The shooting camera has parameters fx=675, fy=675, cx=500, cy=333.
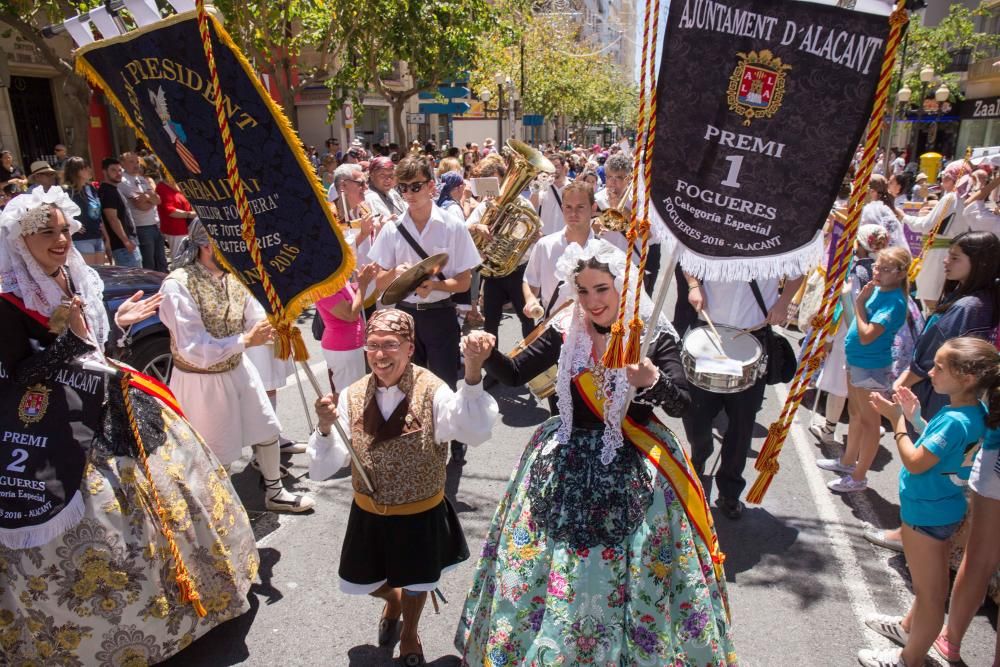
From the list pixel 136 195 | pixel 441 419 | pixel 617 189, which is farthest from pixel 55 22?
pixel 441 419

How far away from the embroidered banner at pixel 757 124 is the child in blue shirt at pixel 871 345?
2618mm

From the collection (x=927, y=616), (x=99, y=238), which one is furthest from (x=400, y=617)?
(x=99, y=238)

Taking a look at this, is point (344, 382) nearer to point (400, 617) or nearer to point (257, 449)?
point (257, 449)

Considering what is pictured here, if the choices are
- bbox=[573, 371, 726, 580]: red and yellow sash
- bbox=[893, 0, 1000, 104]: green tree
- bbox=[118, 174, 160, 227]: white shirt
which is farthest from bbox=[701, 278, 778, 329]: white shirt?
bbox=[893, 0, 1000, 104]: green tree

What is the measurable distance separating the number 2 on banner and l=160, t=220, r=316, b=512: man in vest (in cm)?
107

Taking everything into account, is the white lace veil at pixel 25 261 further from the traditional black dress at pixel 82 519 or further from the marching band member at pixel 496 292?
the marching band member at pixel 496 292

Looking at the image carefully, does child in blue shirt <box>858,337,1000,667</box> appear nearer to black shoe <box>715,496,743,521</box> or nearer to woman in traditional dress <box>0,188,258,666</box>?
black shoe <box>715,496,743,521</box>

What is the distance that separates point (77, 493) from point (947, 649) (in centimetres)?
393

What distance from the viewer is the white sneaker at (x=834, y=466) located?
5.02 meters

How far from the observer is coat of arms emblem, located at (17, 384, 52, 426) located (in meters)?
2.82

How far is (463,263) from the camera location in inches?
196

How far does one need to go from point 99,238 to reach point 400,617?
303 inches

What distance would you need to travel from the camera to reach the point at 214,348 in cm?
379

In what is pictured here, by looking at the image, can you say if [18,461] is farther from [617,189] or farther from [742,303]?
[617,189]
